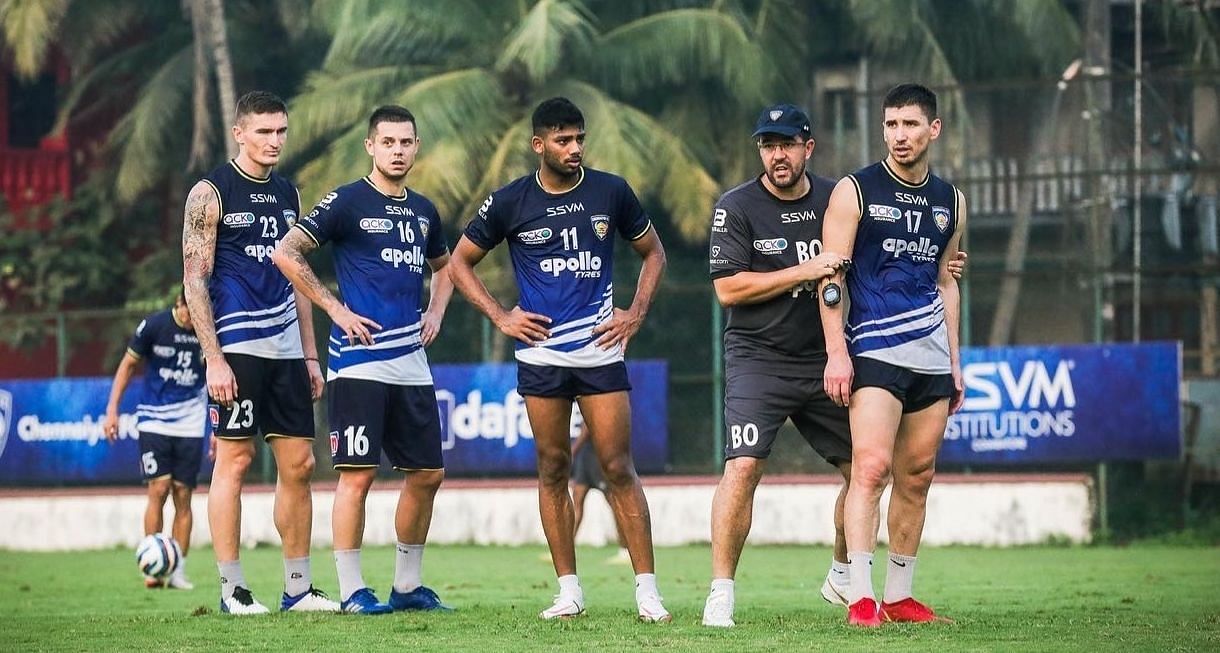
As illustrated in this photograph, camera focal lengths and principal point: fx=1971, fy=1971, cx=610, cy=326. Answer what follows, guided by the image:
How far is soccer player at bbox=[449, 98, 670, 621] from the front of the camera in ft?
31.2

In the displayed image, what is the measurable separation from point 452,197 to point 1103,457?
11.9m

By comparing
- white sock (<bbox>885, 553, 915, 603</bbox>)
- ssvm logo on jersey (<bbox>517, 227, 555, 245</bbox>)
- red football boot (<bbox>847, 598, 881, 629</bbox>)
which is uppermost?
ssvm logo on jersey (<bbox>517, 227, 555, 245</bbox>)

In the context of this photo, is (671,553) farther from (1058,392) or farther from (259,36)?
(259,36)

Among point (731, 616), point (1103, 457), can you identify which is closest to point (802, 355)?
point (731, 616)

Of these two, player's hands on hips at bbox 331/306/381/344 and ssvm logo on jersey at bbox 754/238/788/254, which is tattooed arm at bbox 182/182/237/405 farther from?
ssvm logo on jersey at bbox 754/238/788/254

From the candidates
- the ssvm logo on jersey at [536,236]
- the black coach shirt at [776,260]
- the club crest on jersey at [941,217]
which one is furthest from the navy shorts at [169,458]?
the club crest on jersey at [941,217]

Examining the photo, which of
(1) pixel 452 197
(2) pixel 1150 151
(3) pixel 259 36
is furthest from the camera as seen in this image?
(3) pixel 259 36

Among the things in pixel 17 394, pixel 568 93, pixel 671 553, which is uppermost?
pixel 568 93

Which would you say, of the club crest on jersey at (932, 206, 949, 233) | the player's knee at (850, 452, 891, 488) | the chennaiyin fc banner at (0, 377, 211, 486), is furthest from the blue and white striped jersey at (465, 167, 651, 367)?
the chennaiyin fc banner at (0, 377, 211, 486)

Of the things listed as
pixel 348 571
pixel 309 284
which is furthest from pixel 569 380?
pixel 348 571

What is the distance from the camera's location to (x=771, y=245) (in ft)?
30.2

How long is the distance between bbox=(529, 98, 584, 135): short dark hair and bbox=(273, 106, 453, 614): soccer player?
34.2 inches

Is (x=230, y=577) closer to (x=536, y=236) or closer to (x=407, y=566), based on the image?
(x=407, y=566)

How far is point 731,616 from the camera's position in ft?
29.4
